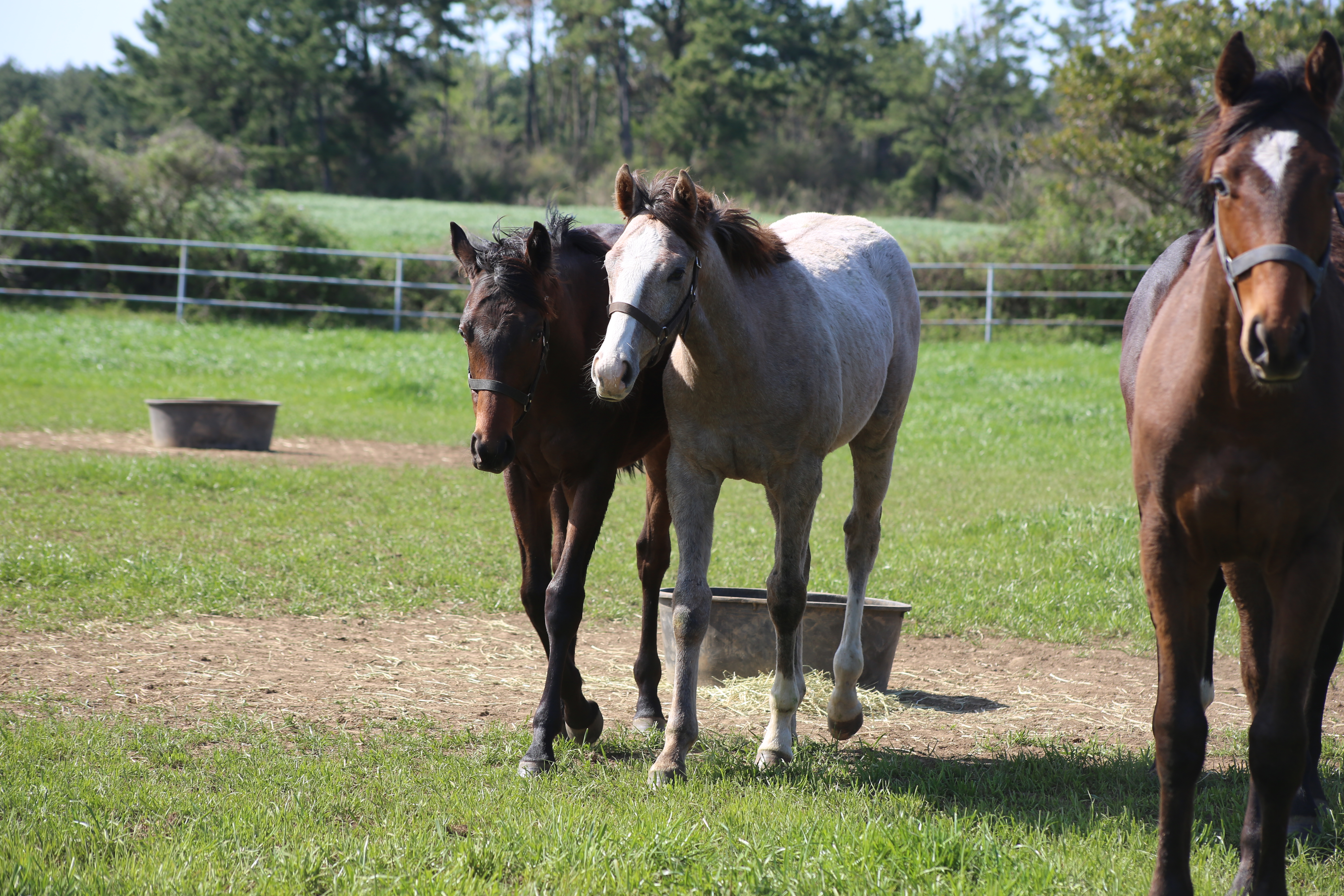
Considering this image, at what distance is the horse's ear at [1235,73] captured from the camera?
8.87 ft

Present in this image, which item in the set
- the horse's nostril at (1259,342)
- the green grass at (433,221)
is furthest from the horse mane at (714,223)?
the green grass at (433,221)

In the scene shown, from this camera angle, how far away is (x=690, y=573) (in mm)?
4113

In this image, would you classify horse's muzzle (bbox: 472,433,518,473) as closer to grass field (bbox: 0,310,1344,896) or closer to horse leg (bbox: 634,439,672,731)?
horse leg (bbox: 634,439,672,731)

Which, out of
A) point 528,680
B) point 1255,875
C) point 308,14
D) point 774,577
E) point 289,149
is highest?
point 308,14

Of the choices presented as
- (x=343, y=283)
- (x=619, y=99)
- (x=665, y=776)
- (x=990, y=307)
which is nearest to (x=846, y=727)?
(x=665, y=776)

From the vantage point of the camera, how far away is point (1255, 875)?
9.43ft

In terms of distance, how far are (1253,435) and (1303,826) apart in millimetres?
1560

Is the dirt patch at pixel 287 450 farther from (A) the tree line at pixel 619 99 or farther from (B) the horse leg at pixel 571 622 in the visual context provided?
(A) the tree line at pixel 619 99

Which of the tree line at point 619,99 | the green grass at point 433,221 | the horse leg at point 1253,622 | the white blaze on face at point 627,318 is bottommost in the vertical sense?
the horse leg at point 1253,622

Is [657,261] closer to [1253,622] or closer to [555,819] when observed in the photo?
[555,819]

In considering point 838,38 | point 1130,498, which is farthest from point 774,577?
point 838,38

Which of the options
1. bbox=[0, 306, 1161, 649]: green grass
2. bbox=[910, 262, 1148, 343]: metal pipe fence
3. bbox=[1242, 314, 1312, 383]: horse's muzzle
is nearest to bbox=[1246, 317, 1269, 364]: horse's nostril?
bbox=[1242, 314, 1312, 383]: horse's muzzle

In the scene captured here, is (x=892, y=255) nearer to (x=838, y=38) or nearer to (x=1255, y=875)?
(x=1255, y=875)

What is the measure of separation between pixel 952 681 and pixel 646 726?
1792 millimetres
